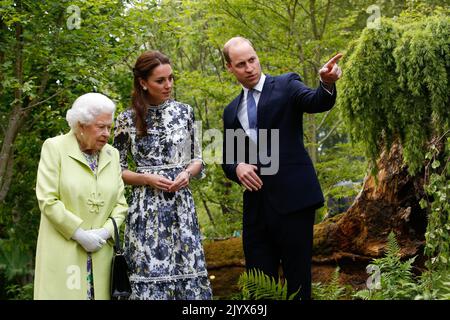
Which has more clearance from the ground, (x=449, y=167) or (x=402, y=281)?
(x=449, y=167)

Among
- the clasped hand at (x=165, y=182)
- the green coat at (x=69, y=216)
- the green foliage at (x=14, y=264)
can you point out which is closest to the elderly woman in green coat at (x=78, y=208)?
the green coat at (x=69, y=216)

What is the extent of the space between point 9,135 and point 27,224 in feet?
9.52

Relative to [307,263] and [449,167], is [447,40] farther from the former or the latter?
[307,263]

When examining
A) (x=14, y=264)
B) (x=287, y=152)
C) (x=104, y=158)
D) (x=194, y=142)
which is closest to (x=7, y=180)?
(x=194, y=142)

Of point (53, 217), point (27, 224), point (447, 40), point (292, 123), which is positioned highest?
point (447, 40)

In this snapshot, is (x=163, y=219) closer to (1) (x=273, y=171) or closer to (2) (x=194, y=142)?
(2) (x=194, y=142)

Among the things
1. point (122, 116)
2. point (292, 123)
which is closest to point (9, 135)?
point (122, 116)

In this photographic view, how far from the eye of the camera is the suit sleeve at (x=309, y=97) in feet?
12.6

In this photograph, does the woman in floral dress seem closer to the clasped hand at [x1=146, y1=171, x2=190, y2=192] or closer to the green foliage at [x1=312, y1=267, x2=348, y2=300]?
the clasped hand at [x1=146, y1=171, x2=190, y2=192]

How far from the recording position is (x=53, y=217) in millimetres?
3564

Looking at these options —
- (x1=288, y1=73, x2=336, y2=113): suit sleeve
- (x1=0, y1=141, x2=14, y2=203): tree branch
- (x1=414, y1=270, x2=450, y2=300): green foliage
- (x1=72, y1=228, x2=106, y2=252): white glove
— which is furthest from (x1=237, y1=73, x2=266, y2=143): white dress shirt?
(x1=0, y1=141, x2=14, y2=203): tree branch

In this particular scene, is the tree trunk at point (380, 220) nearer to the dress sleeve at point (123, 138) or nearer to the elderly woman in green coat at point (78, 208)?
the dress sleeve at point (123, 138)

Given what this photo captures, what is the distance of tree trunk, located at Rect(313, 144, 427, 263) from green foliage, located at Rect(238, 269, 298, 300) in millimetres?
2002

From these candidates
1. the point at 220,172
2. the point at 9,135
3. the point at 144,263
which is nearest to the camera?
the point at 144,263
